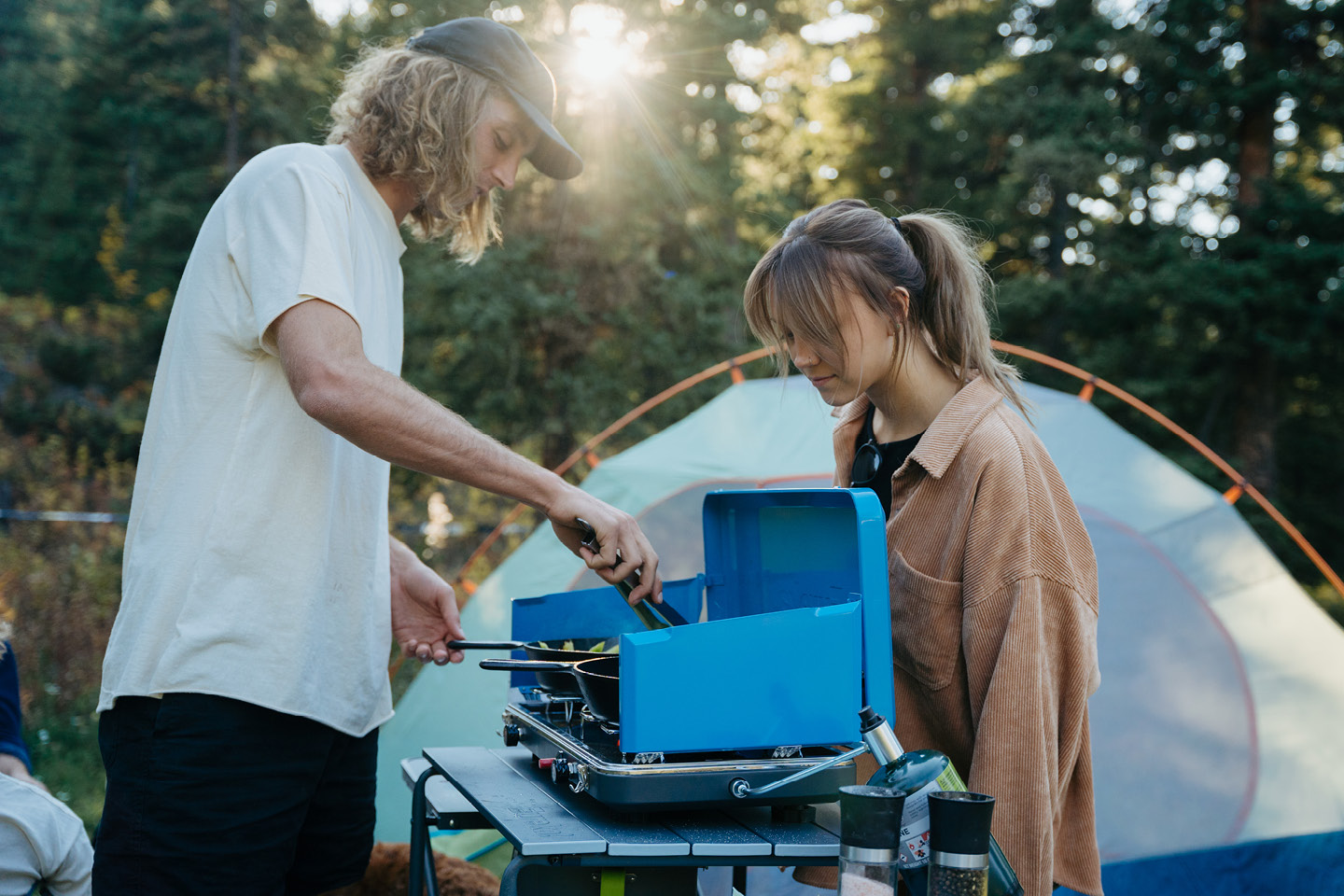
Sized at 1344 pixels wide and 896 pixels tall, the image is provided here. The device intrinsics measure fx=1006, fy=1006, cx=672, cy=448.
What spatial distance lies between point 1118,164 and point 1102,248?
0.99m

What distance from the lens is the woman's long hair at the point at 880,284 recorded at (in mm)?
1739

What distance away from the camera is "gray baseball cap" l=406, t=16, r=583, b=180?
1.95 meters

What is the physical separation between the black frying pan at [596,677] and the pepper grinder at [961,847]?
1.47ft

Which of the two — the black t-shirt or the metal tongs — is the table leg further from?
the black t-shirt

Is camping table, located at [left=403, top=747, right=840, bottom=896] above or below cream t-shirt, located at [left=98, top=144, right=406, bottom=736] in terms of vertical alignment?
below

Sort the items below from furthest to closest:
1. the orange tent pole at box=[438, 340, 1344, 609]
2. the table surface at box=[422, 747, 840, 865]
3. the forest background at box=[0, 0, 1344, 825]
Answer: the forest background at box=[0, 0, 1344, 825]
the orange tent pole at box=[438, 340, 1344, 609]
the table surface at box=[422, 747, 840, 865]

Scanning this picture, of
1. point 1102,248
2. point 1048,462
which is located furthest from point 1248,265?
point 1048,462

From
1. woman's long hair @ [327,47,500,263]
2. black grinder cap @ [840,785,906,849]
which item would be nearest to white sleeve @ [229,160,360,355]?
woman's long hair @ [327,47,500,263]

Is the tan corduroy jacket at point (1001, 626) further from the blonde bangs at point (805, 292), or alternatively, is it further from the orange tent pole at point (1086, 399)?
the orange tent pole at point (1086, 399)

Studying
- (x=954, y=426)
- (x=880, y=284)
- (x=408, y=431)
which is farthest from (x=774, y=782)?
(x=880, y=284)

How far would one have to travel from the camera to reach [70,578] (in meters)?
6.84

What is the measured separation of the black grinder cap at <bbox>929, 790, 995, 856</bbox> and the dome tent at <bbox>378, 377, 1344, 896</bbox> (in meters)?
2.28

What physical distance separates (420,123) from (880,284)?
0.90 m

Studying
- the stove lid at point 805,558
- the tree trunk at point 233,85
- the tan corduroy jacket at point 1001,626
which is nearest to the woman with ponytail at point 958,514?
the tan corduroy jacket at point 1001,626
